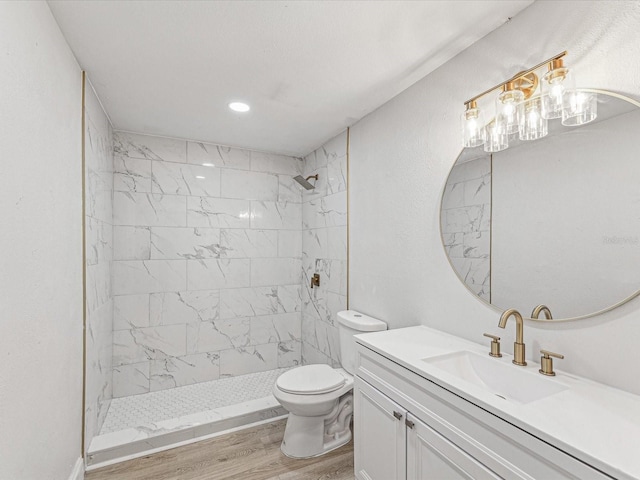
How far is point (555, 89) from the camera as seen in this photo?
122cm

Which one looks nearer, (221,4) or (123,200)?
(221,4)

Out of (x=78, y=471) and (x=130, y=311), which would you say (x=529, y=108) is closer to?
(x=78, y=471)

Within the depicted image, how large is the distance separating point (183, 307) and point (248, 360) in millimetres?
845

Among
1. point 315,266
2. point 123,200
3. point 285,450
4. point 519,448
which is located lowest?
point 285,450

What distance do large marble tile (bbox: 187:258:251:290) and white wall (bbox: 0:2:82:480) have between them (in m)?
1.29

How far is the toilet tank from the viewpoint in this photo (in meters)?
2.19

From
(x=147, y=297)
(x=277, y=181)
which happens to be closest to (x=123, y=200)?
(x=147, y=297)

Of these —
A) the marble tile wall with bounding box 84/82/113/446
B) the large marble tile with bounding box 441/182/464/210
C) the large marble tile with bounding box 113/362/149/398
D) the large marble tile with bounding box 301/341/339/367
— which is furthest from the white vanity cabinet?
the large marble tile with bounding box 113/362/149/398

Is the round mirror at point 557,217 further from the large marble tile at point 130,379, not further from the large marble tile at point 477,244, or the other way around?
the large marble tile at point 130,379

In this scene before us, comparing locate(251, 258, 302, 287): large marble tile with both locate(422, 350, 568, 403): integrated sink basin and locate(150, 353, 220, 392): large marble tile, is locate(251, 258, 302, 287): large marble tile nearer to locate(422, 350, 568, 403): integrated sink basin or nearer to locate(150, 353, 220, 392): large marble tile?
locate(150, 353, 220, 392): large marble tile

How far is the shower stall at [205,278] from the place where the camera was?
2.49m

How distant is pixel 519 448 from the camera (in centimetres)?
92

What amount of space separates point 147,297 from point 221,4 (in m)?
2.42

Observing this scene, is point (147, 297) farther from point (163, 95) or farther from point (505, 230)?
point (505, 230)
